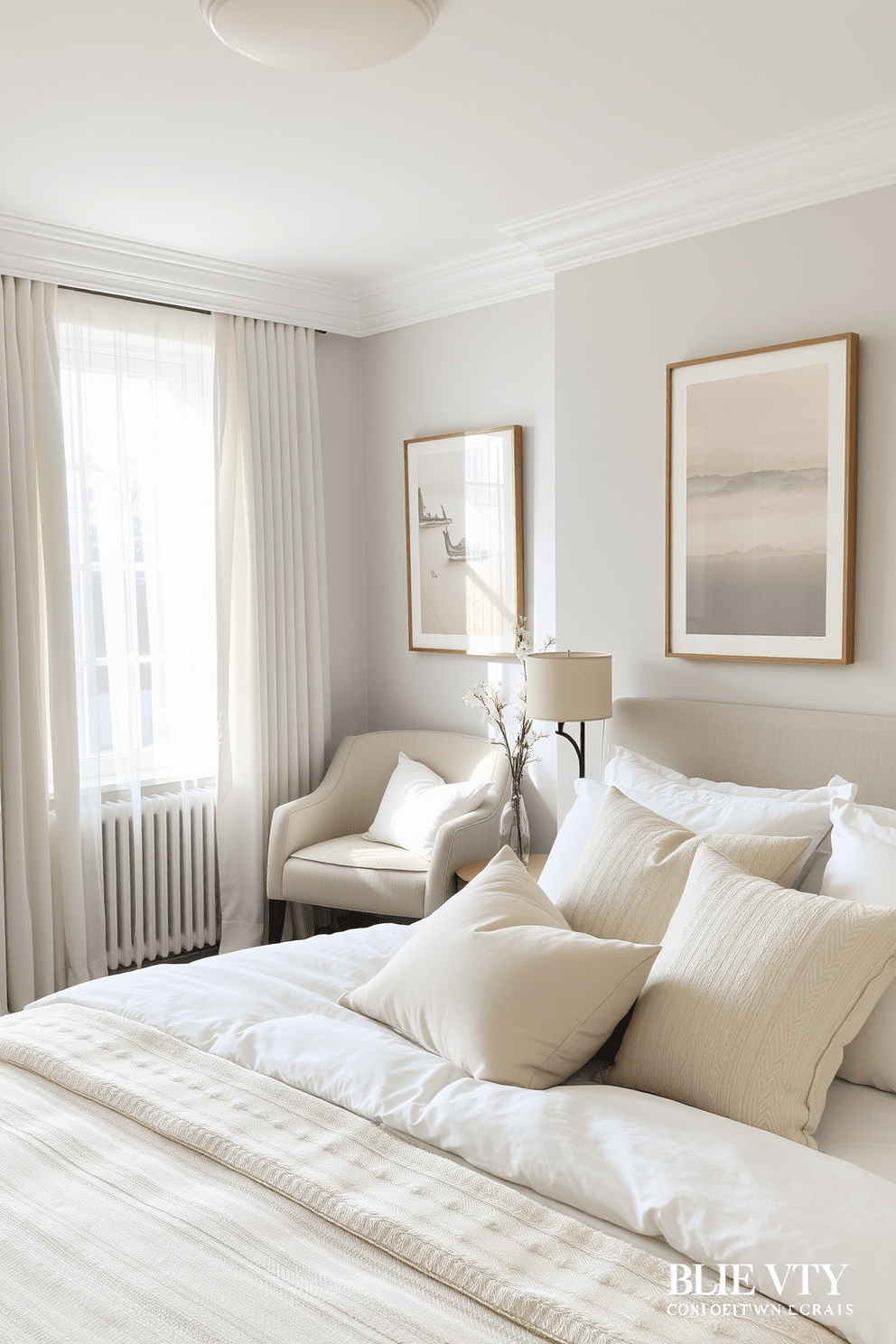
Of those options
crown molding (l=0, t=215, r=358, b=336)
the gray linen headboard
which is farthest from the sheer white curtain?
the gray linen headboard

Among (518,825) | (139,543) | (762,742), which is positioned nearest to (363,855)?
(518,825)

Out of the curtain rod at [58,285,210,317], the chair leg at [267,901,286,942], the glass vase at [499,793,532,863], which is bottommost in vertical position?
the chair leg at [267,901,286,942]

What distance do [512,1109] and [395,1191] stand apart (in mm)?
250

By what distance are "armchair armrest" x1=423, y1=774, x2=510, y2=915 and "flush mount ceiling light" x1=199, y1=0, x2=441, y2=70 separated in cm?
237

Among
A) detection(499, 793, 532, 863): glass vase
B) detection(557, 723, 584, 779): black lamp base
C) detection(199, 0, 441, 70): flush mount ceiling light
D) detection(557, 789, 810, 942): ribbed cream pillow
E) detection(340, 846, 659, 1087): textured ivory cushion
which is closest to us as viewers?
detection(340, 846, 659, 1087): textured ivory cushion

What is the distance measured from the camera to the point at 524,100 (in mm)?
2699

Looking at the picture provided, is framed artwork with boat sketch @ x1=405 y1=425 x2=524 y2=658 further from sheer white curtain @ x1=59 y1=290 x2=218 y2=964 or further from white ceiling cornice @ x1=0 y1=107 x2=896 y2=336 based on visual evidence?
sheer white curtain @ x1=59 y1=290 x2=218 y2=964

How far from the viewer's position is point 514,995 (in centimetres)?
192

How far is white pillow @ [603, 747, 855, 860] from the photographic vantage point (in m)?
2.56

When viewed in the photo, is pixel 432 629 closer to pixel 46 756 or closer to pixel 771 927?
pixel 46 756

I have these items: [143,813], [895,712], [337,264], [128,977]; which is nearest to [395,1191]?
[128,977]

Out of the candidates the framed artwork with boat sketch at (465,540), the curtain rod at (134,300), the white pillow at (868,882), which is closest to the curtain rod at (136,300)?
the curtain rod at (134,300)

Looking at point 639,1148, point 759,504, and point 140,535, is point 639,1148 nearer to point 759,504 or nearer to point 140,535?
point 759,504

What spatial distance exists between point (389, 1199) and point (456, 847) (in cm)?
225
